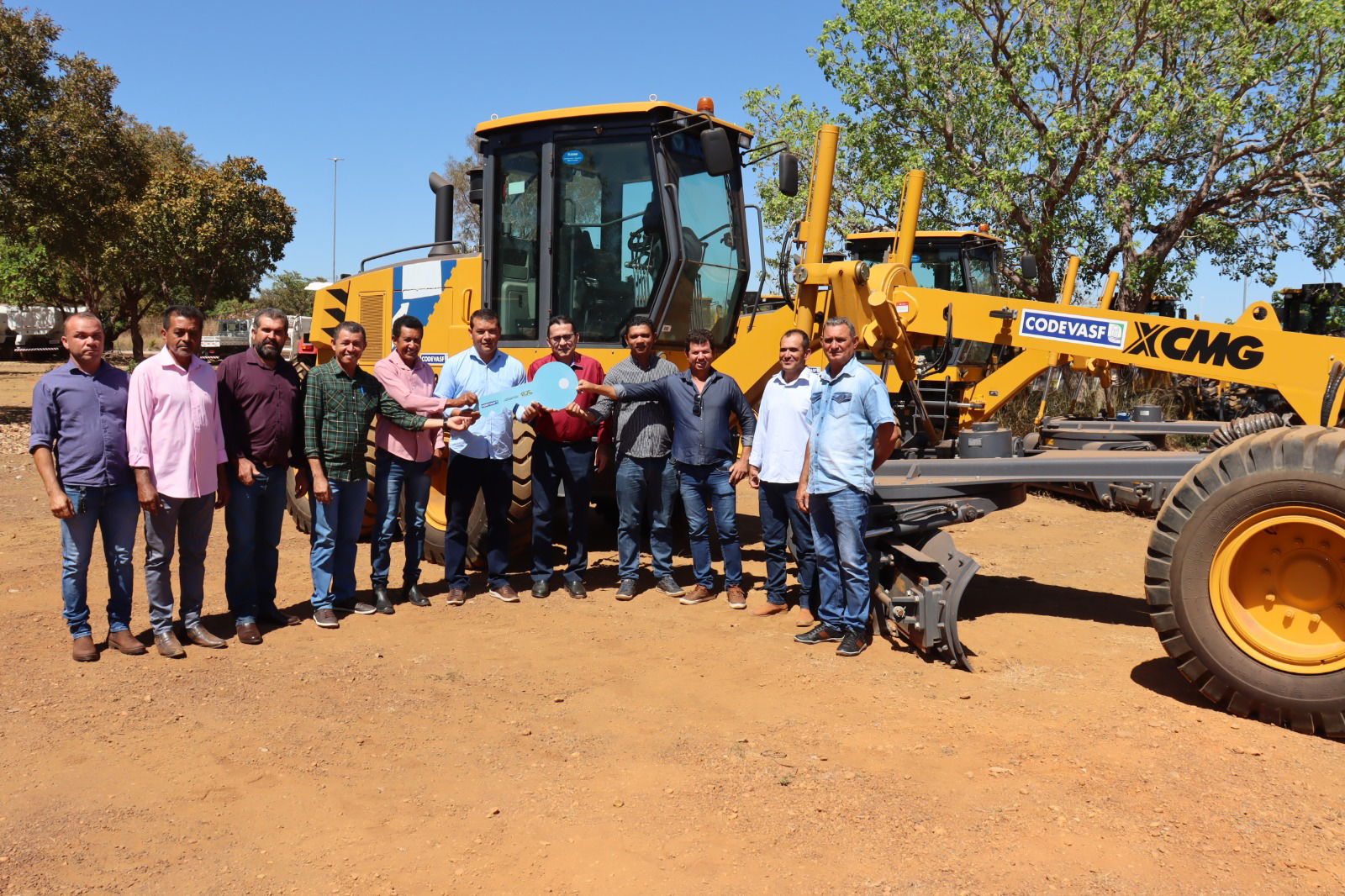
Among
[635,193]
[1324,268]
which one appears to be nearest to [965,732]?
[635,193]

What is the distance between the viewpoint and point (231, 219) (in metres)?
29.2

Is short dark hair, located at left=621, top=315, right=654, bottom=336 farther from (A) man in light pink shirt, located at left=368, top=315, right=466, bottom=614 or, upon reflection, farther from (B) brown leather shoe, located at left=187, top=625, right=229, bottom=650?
(B) brown leather shoe, located at left=187, top=625, right=229, bottom=650

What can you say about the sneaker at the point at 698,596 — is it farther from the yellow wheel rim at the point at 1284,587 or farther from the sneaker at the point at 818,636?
the yellow wheel rim at the point at 1284,587

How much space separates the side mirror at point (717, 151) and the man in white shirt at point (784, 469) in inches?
45.8

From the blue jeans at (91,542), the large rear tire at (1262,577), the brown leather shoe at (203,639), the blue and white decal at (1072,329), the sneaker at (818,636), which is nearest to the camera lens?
the large rear tire at (1262,577)

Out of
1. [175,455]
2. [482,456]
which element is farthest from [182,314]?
[482,456]

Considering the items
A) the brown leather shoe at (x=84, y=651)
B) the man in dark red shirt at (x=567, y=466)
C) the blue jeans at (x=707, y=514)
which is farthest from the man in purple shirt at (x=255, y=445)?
the blue jeans at (x=707, y=514)

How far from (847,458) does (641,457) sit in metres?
1.52

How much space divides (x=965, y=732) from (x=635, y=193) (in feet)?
13.6

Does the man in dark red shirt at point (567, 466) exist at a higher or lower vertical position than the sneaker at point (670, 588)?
higher

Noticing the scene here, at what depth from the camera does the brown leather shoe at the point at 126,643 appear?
4.91 metres

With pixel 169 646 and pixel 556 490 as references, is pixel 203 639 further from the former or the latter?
pixel 556 490

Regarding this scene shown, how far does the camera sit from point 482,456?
19.5ft

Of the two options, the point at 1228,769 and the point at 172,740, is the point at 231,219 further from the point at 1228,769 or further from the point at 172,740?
the point at 1228,769
